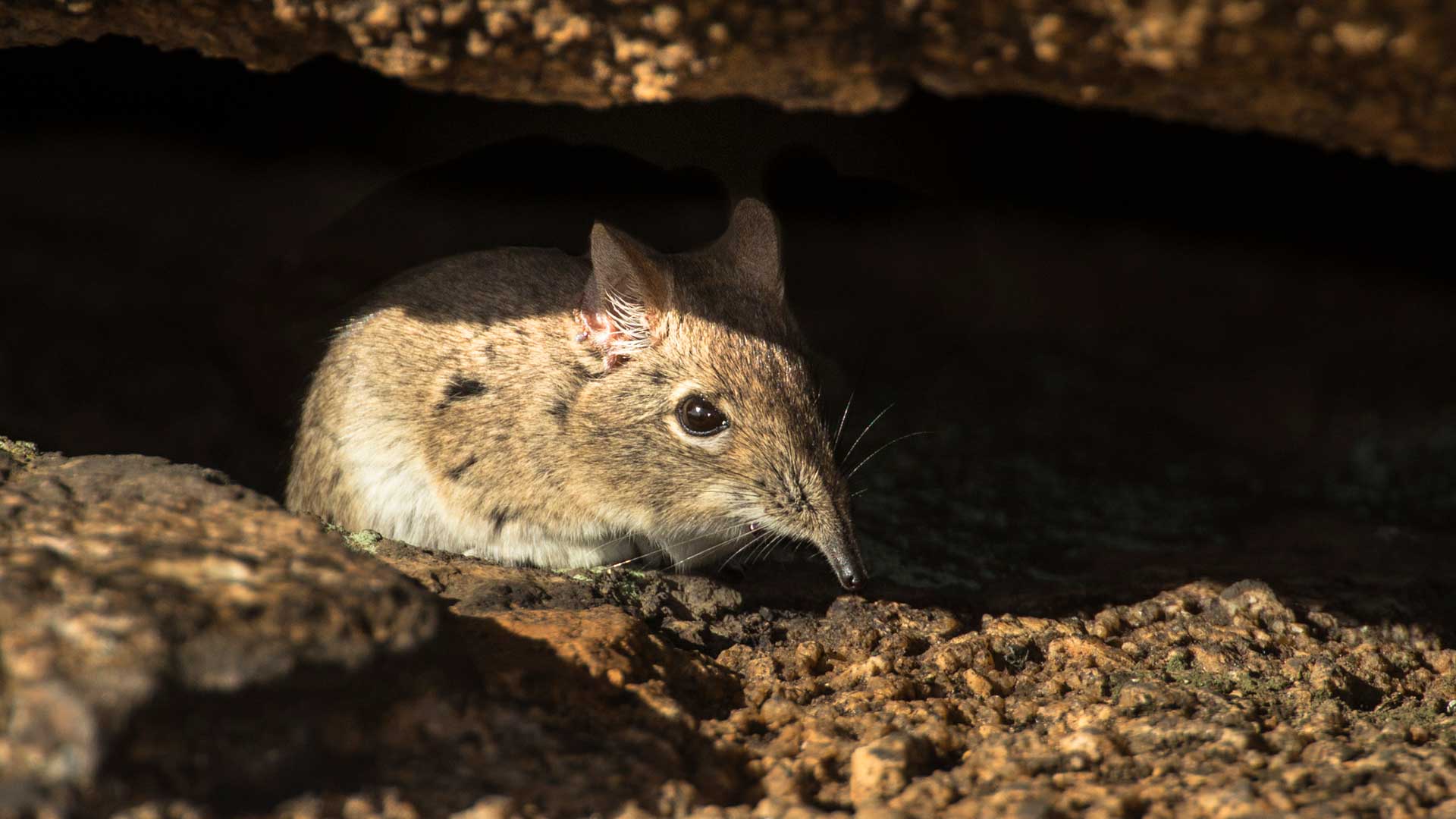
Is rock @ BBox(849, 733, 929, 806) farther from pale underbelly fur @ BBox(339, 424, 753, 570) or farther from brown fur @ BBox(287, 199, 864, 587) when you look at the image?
pale underbelly fur @ BBox(339, 424, 753, 570)

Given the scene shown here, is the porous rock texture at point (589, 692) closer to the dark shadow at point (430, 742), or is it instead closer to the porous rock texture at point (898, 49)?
the dark shadow at point (430, 742)

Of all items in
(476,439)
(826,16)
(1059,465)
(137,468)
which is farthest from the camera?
(1059,465)

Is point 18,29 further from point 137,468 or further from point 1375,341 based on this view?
point 1375,341

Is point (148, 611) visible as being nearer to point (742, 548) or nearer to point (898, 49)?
point (898, 49)

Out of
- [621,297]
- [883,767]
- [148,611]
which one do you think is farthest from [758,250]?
[148,611]

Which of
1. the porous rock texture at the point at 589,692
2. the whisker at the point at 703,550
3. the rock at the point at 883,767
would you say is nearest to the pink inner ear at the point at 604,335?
the whisker at the point at 703,550

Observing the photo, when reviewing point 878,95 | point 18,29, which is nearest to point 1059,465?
point 878,95
